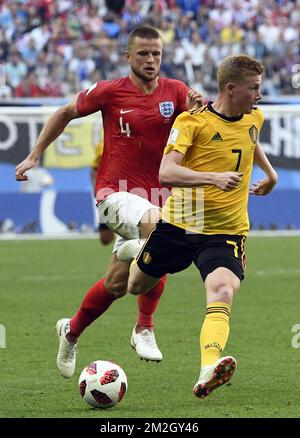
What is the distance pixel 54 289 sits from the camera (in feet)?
44.1

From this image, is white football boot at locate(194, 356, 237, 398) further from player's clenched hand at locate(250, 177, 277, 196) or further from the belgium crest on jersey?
player's clenched hand at locate(250, 177, 277, 196)

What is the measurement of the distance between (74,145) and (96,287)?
11410mm

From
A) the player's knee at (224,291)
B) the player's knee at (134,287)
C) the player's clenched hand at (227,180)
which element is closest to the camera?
the player's clenched hand at (227,180)

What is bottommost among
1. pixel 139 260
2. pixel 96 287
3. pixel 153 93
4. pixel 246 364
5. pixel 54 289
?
pixel 54 289

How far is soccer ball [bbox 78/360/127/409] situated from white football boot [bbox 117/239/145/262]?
4.06 ft

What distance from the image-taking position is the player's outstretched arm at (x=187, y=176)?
21.0 feet

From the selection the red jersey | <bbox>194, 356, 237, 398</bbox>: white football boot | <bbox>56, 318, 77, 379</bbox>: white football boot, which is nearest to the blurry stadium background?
the red jersey

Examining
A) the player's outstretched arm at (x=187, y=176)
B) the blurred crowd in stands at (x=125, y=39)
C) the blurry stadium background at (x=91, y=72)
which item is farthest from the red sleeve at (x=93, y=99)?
the blurred crowd in stands at (x=125, y=39)

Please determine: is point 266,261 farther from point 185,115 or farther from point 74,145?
point 185,115

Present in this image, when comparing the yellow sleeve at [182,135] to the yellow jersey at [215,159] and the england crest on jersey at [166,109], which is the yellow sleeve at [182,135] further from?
the england crest on jersey at [166,109]

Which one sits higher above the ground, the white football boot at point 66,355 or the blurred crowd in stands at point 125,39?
the white football boot at point 66,355

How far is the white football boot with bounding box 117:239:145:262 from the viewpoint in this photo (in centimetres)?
797

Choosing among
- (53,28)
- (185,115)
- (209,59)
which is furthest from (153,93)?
(53,28)

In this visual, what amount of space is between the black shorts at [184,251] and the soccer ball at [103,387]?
746 mm
